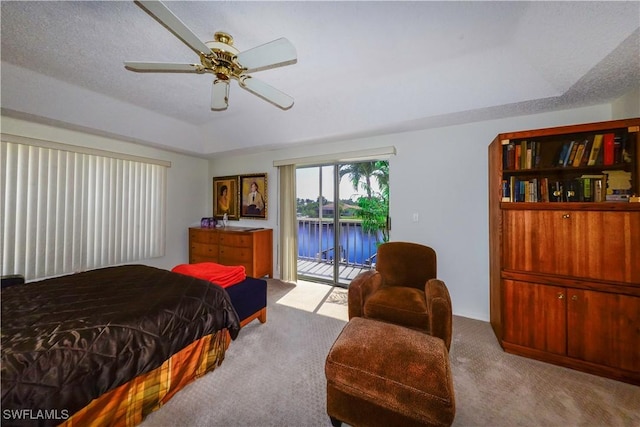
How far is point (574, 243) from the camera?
1.84 metres

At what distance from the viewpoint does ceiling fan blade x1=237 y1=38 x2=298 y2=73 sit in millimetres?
1336

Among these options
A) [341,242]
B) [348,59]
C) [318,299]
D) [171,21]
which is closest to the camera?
[171,21]

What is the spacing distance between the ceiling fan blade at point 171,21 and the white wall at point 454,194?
2.39m

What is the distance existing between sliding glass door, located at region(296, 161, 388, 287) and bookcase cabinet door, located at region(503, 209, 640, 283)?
1878 millimetres

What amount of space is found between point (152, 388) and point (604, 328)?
3.24 m

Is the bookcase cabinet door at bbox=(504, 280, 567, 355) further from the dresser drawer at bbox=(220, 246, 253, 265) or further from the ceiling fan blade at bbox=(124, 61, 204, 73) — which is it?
the dresser drawer at bbox=(220, 246, 253, 265)

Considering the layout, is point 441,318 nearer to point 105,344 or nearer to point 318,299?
point 318,299

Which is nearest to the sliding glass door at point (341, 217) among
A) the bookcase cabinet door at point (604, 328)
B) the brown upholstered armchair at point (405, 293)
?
the brown upholstered armchair at point (405, 293)

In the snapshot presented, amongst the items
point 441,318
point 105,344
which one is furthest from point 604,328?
point 105,344

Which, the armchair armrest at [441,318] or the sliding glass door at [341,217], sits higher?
the sliding glass door at [341,217]

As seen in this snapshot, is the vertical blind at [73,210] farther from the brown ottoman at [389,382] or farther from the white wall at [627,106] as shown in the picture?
the white wall at [627,106]

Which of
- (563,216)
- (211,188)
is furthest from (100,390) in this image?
(211,188)

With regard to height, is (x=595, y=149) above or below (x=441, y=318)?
above

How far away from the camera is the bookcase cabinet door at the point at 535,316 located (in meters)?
1.87
